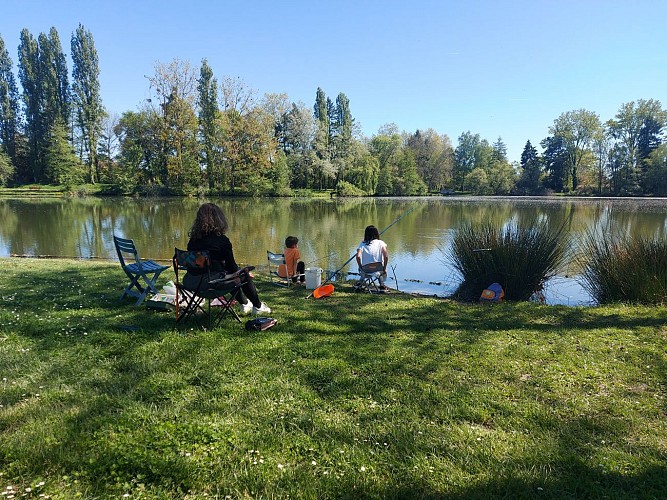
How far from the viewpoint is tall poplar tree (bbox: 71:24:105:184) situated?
166ft

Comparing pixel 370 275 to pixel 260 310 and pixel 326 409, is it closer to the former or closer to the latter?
pixel 260 310

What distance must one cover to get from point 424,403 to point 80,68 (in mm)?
62379

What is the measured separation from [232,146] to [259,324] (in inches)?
1773

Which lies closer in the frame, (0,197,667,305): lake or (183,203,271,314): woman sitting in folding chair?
(183,203,271,314): woman sitting in folding chair

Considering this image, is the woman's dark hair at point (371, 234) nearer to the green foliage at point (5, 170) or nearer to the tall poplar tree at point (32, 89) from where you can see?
the green foliage at point (5, 170)

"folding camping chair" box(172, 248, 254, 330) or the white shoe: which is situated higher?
"folding camping chair" box(172, 248, 254, 330)

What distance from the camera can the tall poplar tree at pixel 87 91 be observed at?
50625 millimetres

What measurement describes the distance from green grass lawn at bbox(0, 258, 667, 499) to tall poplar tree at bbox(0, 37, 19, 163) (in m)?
63.8

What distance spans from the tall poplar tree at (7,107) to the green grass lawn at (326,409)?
63775mm

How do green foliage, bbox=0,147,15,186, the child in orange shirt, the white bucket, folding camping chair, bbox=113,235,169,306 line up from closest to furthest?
folding camping chair, bbox=113,235,169,306
the white bucket
the child in orange shirt
green foliage, bbox=0,147,15,186

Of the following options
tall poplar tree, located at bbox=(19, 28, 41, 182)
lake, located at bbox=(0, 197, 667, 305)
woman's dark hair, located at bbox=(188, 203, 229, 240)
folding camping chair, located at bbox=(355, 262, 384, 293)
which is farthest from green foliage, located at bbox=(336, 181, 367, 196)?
woman's dark hair, located at bbox=(188, 203, 229, 240)

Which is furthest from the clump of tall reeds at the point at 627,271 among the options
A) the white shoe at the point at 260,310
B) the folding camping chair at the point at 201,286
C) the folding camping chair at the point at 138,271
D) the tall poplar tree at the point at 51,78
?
the tall poplar tree at the point at 51,78

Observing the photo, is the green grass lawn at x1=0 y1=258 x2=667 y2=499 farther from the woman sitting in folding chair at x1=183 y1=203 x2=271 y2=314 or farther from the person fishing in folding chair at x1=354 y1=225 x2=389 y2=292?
the person fishing in folding chair at x1=354 y1=225 x2=389 y2=292

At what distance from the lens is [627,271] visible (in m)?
7.11
